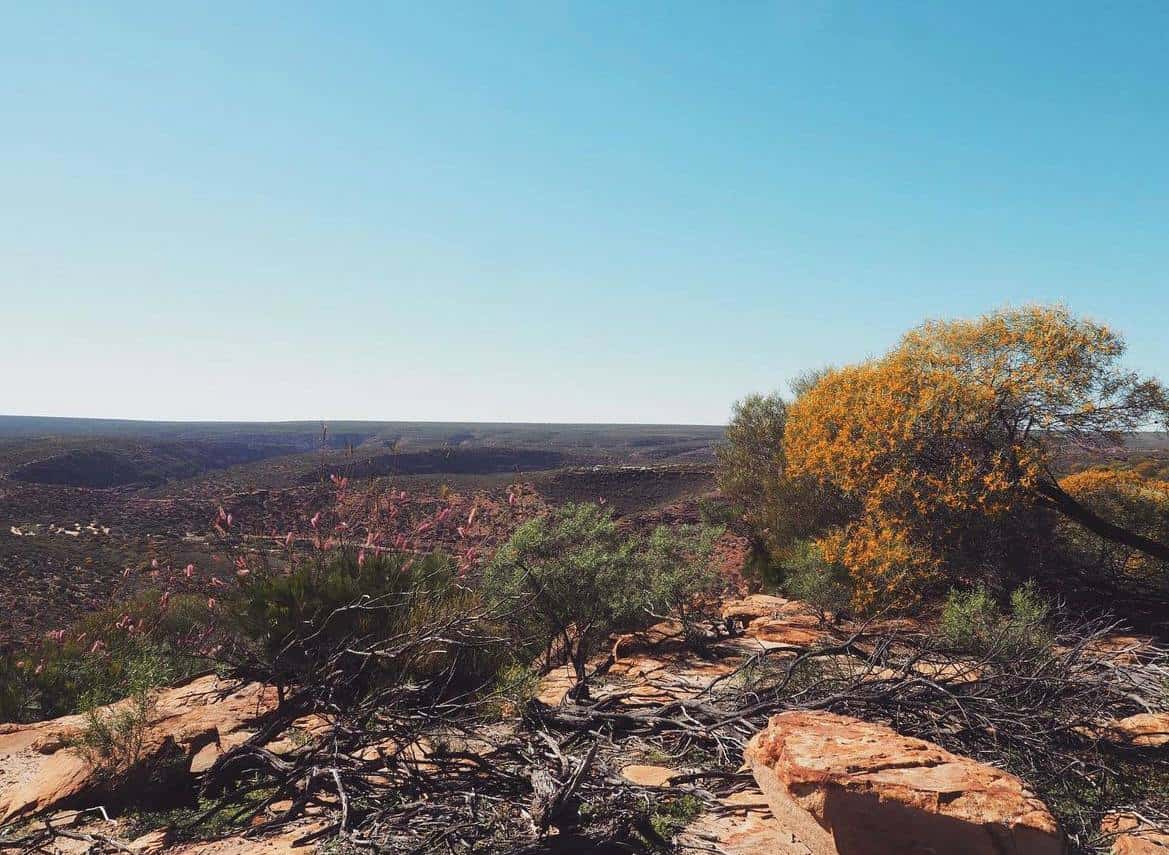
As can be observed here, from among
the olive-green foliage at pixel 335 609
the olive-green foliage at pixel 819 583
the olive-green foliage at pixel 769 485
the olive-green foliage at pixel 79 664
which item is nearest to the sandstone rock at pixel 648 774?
the olive-green foliage at pixel 335 609

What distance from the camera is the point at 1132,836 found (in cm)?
371

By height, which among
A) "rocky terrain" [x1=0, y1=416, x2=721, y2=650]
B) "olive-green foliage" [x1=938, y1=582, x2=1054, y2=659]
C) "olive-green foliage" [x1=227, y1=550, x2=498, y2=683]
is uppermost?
"olive-green foliage" [x1=227, y1=550, x2=498, y2=683]

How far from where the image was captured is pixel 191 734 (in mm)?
5066

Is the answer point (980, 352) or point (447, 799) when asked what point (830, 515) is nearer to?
point (980, 352)

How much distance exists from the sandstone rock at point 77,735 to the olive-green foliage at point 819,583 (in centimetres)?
874

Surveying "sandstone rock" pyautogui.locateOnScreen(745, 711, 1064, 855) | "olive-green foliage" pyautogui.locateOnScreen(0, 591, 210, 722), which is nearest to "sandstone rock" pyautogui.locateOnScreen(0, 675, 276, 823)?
"olive-green foliage" pyautogui.locateOnScreen(0, 591, 210, 722)

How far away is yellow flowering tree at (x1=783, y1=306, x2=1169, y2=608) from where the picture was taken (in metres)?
10.8

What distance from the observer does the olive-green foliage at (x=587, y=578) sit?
9039 mm

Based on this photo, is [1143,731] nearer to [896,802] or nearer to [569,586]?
[896,802]

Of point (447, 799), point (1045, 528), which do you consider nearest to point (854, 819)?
point (447, 799)

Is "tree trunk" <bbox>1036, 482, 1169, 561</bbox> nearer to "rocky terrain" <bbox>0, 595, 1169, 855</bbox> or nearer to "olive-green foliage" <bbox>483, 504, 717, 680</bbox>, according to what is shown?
"olive-green foliage" <bbox>483, 504, 717, 680</bbox>

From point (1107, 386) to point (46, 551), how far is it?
1197 inches

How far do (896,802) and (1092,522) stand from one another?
11.4 meters

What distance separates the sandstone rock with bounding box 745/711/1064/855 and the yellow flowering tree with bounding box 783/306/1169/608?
26.8 feet
